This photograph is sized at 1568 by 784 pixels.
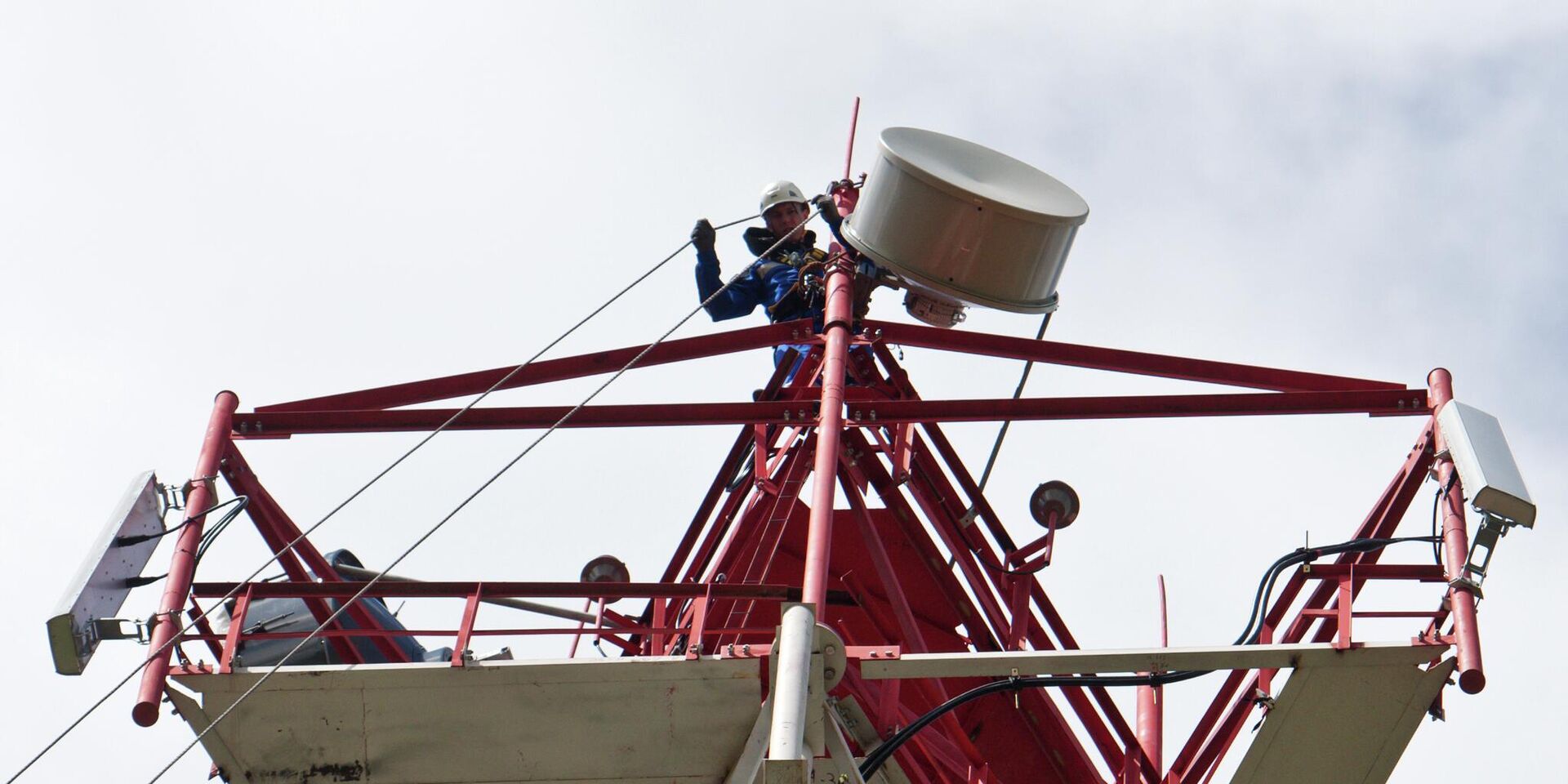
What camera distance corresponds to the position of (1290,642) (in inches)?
434

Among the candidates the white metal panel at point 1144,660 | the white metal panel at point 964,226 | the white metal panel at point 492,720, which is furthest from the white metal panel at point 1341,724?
the white metal panel at point 964,226

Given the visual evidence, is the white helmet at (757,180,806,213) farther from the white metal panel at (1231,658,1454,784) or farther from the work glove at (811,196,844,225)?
the white metal panel at (1231,658,1454,784)

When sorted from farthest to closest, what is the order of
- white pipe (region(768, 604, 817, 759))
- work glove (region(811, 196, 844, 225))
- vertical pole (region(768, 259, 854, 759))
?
work glove (region(811, 196, 844, 225)) → vertical pole (region(768, 259, 854, 759)) → white pipe (region(768, 604, 817, 759))

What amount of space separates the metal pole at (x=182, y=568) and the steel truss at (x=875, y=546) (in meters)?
0.02

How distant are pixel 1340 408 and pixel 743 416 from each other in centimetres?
397

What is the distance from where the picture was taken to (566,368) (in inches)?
541

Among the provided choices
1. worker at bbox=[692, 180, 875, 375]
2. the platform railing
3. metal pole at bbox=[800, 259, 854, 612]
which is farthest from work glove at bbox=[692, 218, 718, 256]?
the platform railing

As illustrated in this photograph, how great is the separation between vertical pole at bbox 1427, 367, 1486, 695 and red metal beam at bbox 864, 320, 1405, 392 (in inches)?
53.8

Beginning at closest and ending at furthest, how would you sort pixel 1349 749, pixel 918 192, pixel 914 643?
pixel 1349 749 → pixel 914 643 → pixel 918 192

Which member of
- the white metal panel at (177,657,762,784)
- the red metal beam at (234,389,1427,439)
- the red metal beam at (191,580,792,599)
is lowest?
the white metal panel at (177,657,762,784)

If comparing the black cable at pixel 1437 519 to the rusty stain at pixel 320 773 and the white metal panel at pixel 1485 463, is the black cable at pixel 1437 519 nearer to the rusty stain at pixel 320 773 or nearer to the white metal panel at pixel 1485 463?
the white metal panel at pixel 1485 463

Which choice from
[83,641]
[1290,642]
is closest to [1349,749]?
[1290,642]

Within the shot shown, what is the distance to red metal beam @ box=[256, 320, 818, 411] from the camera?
519 inches

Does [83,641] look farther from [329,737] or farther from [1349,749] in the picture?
[1349,749]
